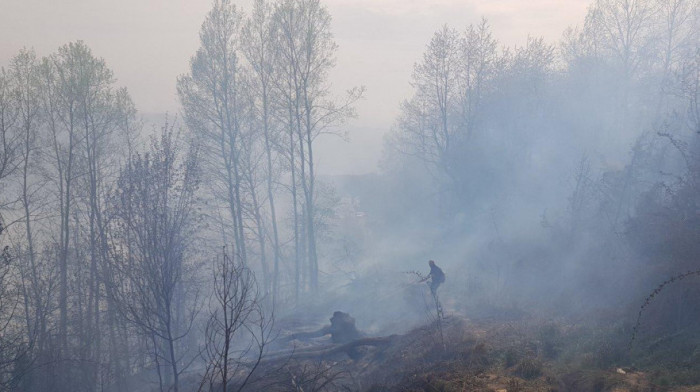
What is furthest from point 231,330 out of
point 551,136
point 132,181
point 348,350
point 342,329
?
point 551,136

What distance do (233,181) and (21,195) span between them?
9626 mm

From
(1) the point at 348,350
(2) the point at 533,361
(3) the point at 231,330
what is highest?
(3) the point at 231,330

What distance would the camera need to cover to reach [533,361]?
880 cm

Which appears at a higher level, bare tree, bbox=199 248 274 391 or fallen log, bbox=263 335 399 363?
bare tree, bbox=199 248 274 391

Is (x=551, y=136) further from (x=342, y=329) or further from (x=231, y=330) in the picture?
(x=231, y=330)

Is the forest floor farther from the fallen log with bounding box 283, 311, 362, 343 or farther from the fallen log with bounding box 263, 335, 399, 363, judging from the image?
the fallen log with bounding box 283, 311, 362, 343

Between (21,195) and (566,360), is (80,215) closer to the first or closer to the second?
(21,195)

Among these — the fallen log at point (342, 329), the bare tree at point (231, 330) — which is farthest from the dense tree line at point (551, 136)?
the bare tree at point (231, 330)

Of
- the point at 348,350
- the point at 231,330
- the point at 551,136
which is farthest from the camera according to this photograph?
the point at 551,136

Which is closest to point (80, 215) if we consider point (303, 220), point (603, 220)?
point (303, 220)

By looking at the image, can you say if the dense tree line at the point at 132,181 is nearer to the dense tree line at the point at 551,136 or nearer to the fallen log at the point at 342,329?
the fallen log at the point at 342,329

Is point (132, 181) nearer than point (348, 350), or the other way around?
Answer: point (132, 181)

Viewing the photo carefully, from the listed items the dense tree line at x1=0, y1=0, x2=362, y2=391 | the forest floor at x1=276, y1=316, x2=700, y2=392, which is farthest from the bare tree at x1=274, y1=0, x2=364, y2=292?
the forest floor at x1=276, y1=316, x2=700, y2=392

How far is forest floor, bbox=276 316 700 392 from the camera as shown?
25.0 ft
